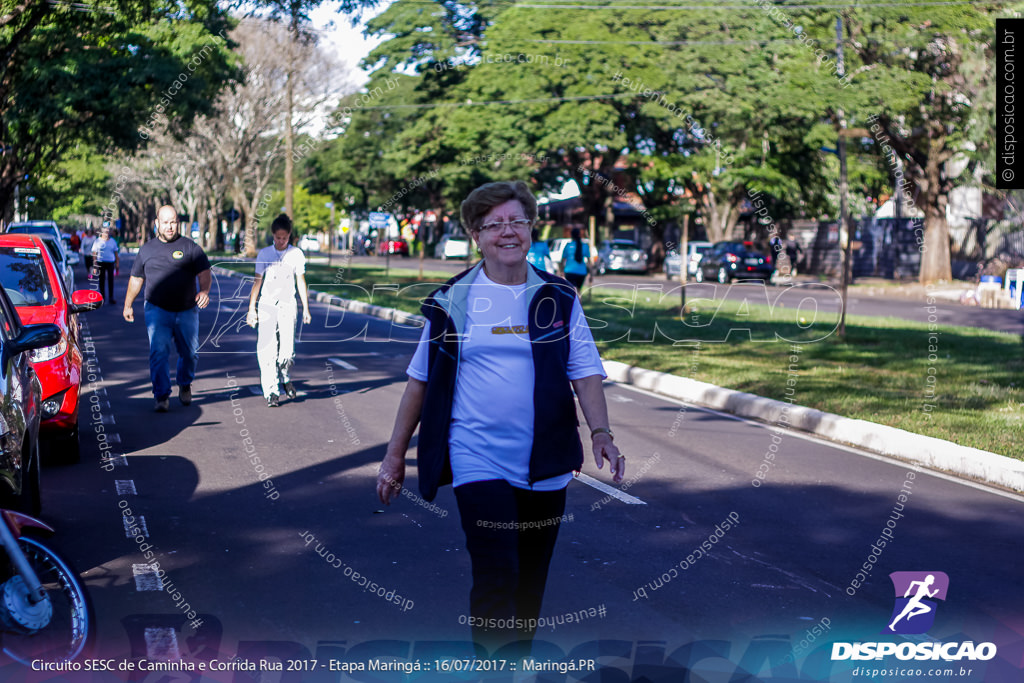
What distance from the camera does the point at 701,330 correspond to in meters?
20.2

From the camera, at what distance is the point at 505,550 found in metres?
3.88

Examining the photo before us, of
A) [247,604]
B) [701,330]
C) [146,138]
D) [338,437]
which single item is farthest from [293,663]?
[146,138]

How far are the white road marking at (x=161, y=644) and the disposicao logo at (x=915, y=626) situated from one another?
271cm

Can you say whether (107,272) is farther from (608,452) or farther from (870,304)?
(608,452)

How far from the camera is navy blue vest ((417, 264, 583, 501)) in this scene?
12.8 feet

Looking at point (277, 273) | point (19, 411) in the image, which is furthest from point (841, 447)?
point (19, 411)

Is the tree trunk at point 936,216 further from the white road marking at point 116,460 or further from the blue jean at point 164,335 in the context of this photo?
the white road marking at point 116,460

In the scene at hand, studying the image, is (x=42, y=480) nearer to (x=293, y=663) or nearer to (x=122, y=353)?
(x=293, y=663)

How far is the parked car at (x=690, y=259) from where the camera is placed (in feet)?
144

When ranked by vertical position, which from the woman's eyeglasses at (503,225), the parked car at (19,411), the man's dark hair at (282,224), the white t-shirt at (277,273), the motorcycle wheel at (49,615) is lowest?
the motorcycle wheel at (49,615)

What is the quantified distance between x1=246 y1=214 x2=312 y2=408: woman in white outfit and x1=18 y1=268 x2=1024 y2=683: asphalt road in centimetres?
95

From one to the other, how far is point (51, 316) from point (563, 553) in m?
5.27

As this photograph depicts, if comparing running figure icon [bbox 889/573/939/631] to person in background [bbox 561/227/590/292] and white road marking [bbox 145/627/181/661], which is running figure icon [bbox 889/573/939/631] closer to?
white road marking [bbox 145/627/181/661]

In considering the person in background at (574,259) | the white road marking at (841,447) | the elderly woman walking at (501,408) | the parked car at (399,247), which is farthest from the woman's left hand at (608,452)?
the parked car at (399,247)
